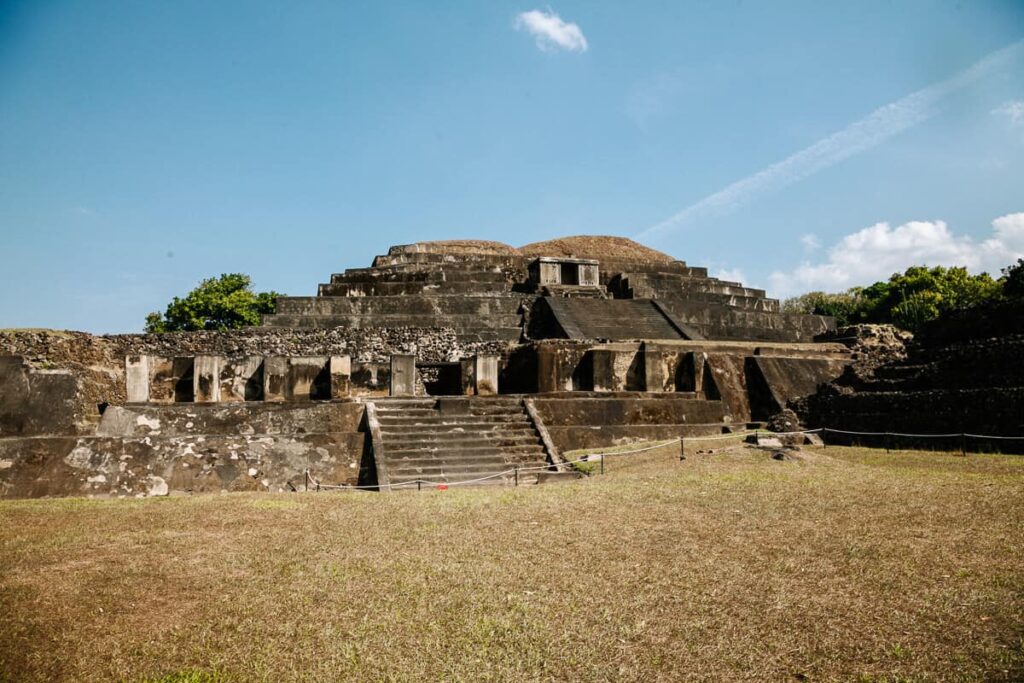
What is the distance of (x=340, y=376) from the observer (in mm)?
10891

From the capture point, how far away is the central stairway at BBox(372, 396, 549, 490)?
8.92 meters

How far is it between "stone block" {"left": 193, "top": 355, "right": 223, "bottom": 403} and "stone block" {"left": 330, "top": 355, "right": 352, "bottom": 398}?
172 centimetres

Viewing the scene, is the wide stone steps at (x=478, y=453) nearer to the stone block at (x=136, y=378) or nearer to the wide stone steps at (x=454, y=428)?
the wide stone steps at (x=454, y=428)

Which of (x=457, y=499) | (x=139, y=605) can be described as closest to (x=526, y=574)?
(x=139, y=605)

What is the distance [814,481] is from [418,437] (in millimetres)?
4917

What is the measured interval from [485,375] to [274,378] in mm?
3299

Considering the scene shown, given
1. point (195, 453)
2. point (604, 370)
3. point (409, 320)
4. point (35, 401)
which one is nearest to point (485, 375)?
point (604, 370)

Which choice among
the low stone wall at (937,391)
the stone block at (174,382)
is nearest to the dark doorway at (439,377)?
the stone block at (174,382)

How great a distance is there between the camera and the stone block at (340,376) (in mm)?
10836

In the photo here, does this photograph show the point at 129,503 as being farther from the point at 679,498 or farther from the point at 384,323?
the point at 384,323

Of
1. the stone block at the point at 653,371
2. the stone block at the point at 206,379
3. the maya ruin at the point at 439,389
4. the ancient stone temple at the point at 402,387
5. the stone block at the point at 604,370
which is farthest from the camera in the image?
the stone block at the point at 653,371

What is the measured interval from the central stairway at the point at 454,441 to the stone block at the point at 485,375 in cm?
67

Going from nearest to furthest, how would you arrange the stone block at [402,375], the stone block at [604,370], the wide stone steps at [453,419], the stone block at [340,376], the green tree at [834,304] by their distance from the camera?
the wide stone steps at [453,419] → the stone block at [340,376] → the stone block at [402,375] → the stone block at [604,370] → the green tree at [834,304]

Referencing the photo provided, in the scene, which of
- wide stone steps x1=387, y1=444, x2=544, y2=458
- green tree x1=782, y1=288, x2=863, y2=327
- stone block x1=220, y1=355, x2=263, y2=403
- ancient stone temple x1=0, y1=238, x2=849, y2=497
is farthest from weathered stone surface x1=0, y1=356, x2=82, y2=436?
green tree x1=782, y1=288, x2=863, y2=327
